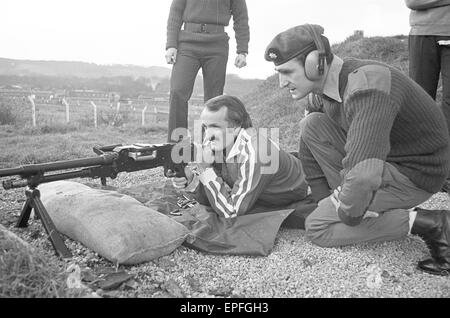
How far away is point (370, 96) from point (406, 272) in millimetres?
1221

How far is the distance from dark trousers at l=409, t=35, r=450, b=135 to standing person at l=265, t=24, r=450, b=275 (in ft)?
5.52

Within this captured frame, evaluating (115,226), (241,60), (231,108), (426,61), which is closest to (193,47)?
(241,60)

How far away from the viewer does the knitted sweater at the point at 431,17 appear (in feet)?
15.6

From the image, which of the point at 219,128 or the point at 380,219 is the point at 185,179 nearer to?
the point at 219,128

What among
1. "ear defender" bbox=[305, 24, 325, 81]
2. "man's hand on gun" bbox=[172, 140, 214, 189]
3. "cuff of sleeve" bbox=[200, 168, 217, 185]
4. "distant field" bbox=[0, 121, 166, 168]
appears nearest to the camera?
"ear defender" bbox=[305, 24, 325, 81]

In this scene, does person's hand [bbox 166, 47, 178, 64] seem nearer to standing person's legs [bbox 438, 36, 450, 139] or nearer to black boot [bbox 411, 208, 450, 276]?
standing person's legs [bbox 438, 36, 450, 139]

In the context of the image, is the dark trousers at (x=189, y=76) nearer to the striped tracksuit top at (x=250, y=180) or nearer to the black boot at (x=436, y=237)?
the striped tracksuit top at (x=250, y=180)

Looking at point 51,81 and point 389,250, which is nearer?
point 389,250

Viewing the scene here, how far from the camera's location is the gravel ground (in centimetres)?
295

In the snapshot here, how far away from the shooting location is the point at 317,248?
3.61 m

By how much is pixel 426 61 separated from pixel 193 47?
2.72 metres

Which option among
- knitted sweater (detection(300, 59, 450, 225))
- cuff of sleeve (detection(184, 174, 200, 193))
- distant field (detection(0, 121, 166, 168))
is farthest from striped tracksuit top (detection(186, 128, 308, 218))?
distant field (detection(0, 121, 166, 168))

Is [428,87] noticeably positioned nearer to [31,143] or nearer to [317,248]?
[317,248]
